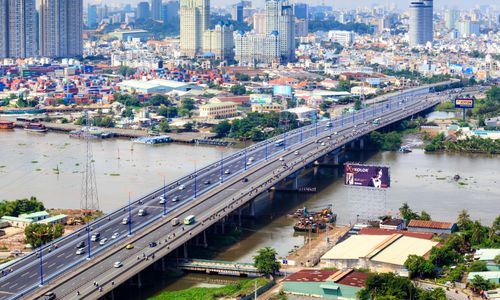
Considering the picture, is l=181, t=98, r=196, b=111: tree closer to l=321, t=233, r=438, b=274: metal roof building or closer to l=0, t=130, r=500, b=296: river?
l=0, t=130, r=500, b=296: river

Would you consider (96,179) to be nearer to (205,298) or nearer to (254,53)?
(205,298)

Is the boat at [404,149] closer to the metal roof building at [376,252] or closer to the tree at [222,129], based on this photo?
the tree at [222,129]

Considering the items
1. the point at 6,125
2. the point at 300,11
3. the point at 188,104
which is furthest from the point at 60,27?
the point at 300,11

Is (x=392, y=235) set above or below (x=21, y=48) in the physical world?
below

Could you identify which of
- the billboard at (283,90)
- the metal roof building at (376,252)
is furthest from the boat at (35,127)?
the metal roof building at (376,252)

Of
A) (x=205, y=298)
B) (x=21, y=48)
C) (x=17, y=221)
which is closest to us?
(x=205, y=298)

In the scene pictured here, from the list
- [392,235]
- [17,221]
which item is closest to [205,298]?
[392,235]

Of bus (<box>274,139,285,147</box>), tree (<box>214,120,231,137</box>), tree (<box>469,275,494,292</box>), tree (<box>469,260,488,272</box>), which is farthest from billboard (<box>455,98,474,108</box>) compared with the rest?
tree (<box>469,275,494,292</box>)
